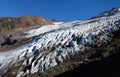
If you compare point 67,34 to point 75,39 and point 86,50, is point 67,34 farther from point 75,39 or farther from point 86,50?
point 86,50

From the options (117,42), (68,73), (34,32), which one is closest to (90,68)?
(68,73)

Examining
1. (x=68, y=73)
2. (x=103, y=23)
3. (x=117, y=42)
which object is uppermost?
(x=103, y=23)

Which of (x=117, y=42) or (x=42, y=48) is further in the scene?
(x=42, y=48)

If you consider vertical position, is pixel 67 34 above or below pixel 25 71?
above

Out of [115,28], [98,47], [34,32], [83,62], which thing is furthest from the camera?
[34,32]

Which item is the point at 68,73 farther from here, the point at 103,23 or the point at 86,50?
the point at 103,23

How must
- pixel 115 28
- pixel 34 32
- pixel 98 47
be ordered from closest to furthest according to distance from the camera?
pixel 98 47
pixel 115 28
pixel 34 32
